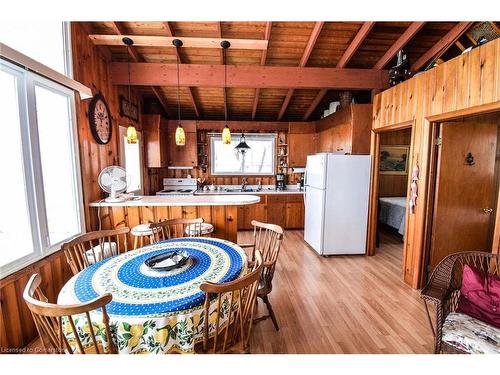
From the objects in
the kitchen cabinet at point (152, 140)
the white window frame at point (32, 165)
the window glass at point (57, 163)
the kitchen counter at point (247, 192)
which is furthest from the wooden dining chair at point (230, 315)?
the kitchen cabinet at point (152, 140)

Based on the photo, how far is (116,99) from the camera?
3.35 m

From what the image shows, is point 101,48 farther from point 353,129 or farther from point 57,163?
point 353,129

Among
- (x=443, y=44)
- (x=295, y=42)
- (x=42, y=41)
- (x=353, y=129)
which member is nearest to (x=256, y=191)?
(x=353, y=129)

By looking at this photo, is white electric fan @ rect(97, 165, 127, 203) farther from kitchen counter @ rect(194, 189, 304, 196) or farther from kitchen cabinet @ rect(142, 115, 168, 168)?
kitchen counter @ rect(194, 189, 304, 196)

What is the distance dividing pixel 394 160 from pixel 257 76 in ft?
11.9

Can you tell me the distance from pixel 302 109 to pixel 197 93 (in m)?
2.30

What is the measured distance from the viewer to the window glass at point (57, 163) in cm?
208

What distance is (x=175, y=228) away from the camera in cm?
287

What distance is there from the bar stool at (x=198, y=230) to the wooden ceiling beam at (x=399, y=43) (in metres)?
3.40

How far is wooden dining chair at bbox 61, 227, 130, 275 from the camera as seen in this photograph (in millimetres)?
1763

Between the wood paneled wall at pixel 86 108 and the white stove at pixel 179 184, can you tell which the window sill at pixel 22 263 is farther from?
the white stove at pixel 179 184
